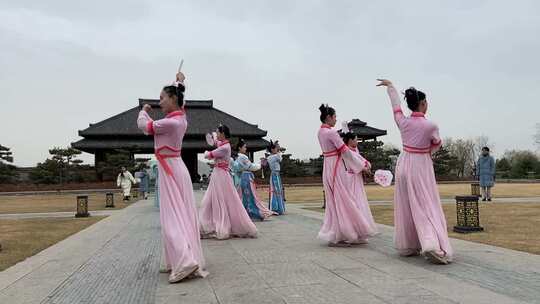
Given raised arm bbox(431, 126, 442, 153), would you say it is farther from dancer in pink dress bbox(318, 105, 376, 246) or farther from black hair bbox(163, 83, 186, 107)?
black hair bbox(163, 83, 186, 107)

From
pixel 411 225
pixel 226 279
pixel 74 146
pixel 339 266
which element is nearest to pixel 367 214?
pixel 411 225

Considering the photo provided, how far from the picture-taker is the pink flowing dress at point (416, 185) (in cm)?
574

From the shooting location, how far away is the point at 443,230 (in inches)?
220

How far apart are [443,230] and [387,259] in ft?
2.40

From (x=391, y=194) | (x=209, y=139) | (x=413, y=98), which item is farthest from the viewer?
(x=391, y=194)

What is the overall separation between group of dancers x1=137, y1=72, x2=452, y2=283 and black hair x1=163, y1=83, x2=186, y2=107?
11mm

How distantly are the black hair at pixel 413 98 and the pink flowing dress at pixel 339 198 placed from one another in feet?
4.25

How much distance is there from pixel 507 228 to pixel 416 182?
4.04 metres

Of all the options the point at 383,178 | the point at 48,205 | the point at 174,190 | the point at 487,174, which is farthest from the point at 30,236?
the point at 487,174

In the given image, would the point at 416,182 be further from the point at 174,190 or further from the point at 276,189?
the point at 276,189

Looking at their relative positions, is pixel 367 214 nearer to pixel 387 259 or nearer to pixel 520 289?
pixel 387 259

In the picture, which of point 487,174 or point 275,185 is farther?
point 487,174

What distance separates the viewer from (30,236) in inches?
373

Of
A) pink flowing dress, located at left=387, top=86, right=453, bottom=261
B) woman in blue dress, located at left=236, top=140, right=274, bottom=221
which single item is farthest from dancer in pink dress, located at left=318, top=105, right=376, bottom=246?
woman in blue dress, located at left=236, top=140, right=274, bottom=221
